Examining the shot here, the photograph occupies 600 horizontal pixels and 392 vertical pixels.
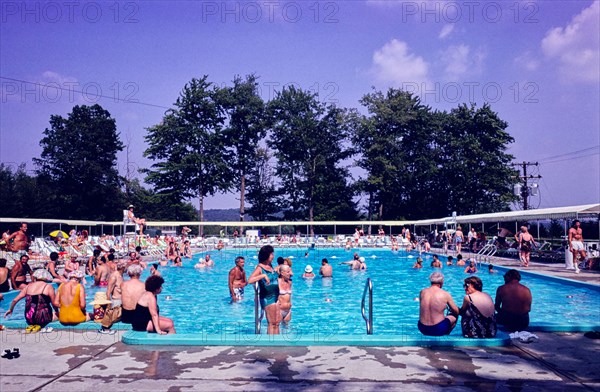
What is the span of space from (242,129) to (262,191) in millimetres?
7840

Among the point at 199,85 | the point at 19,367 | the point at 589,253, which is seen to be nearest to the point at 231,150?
the point at 199,85

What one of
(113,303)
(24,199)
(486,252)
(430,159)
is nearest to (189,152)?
(24,199)

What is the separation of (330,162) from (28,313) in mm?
52690

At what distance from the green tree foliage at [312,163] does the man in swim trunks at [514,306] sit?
49.0 m

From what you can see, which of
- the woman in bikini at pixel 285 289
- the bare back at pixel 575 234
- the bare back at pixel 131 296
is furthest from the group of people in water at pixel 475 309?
the bare back at pixel 575 234

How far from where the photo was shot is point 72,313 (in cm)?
840

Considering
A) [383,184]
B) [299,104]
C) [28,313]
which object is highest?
[299,104]

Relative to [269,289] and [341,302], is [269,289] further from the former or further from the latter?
[341,302]

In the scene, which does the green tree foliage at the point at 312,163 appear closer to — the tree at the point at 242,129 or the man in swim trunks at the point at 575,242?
the tree at the point at 242,129

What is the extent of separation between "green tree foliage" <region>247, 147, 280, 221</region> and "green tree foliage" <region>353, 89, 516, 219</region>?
36.0 feet

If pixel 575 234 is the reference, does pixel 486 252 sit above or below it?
below

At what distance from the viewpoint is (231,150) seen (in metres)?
59.9

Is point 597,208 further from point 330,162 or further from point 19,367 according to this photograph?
point 330,162

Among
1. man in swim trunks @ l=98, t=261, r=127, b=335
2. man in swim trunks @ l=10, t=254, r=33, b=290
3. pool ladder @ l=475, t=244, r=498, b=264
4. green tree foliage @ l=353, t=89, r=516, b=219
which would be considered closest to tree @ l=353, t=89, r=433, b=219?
green tree foliage @ l=353, t=89, r=516, b=219
